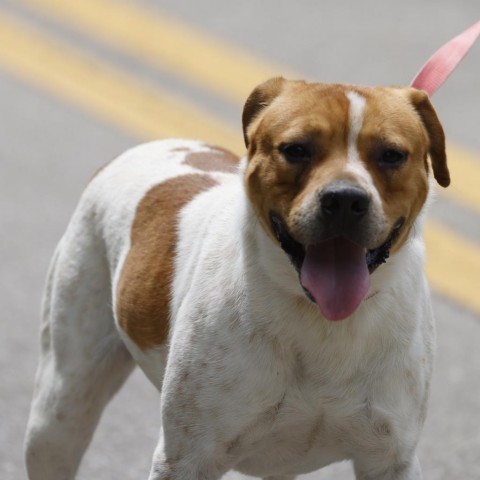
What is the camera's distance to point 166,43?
1051cm

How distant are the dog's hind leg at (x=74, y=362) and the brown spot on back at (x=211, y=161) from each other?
0.42 meters

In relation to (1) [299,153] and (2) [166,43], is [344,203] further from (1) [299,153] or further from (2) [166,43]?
(2) [166,43]

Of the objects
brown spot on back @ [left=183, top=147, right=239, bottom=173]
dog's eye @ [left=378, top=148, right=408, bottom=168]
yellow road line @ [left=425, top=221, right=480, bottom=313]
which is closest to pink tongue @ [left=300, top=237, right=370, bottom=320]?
dog's eye @ [left=378, top=148, right=408, bottom=168]

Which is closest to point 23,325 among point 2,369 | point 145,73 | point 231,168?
point 2,369

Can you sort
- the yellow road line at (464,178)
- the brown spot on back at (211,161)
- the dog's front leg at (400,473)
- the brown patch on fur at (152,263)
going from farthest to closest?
1. the yellow road line at (464,178)
2. the brown spot on back at (211,161)
3. the brown patch on fur at (152,263)
4. the dog's front leg at (400,473)

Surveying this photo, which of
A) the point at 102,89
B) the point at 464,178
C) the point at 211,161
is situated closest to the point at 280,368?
the point at 211,161

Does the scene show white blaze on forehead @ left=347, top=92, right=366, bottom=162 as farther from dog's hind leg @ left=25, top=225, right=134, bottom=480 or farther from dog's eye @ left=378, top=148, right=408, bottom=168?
dog's hind leg @ left=25, top=225, right=134, bottom=480

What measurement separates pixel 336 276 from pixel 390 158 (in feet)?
1.13

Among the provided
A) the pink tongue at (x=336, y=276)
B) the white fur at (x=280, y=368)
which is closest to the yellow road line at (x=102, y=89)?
the white fur at (x=280, y=368)

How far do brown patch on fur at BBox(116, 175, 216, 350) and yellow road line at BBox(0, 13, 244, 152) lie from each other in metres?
3.81

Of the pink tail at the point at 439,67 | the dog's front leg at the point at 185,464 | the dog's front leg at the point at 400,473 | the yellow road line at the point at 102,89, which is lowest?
the yellow road line at the point at 102,89

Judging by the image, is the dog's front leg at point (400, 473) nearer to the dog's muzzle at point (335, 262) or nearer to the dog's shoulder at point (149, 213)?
the dog's muzzle at point (335, 262)

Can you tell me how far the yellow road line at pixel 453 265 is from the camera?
764cm

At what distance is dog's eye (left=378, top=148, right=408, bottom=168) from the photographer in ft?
13.3
